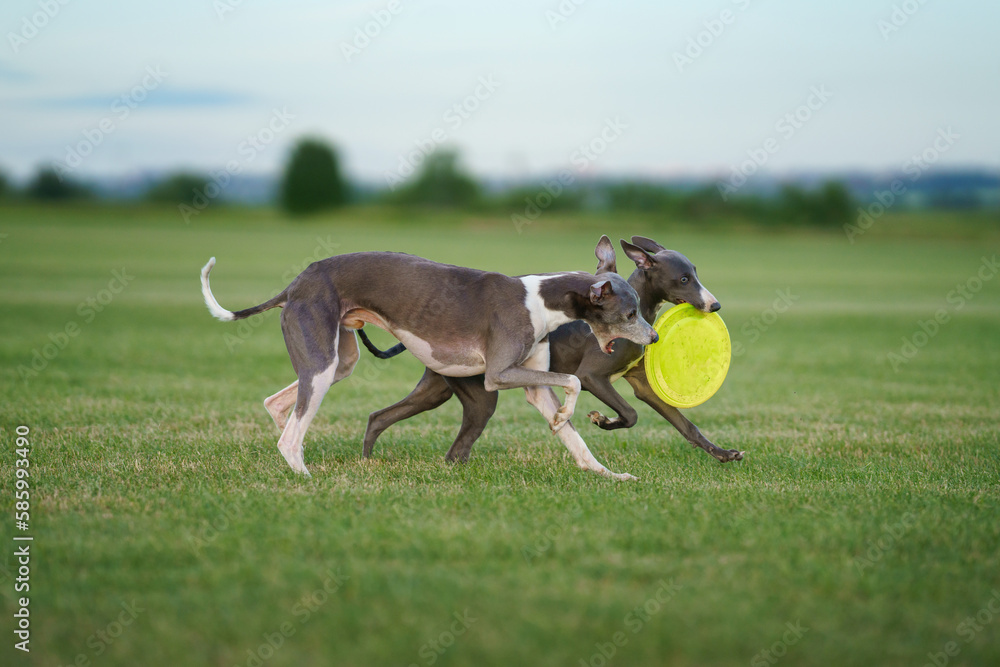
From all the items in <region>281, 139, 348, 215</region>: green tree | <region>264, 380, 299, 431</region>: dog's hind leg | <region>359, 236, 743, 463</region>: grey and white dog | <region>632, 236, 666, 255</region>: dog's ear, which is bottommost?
<region>281, 139, 348, 215</region>: green tree

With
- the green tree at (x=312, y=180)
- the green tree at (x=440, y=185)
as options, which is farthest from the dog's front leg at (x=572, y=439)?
the green tree at (x=312, y=180)

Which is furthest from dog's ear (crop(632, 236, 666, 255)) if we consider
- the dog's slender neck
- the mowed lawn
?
the mowed lawn

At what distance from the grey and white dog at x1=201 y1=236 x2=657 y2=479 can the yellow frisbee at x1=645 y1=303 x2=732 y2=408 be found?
0.63 meters

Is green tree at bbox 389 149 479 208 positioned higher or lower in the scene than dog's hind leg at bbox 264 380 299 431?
lower

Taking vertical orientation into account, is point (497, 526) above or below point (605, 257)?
below

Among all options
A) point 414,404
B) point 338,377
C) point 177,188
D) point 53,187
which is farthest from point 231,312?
point 177,188

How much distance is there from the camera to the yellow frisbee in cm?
790

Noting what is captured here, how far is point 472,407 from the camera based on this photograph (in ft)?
25.5

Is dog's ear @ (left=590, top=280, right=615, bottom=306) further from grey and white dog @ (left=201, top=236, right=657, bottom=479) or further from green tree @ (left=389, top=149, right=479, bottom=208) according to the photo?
green tree @ (left=389, top=149, right=479, bottom=208)

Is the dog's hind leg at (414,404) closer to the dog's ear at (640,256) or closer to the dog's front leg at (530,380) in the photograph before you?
the dog's front leg at (530,380)

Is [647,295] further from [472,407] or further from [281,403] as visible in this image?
[281,403]

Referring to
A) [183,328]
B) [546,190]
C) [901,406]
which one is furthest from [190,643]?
[546,190]

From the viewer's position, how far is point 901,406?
37.0 ft

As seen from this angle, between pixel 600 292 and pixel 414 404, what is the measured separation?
199 centimetres
